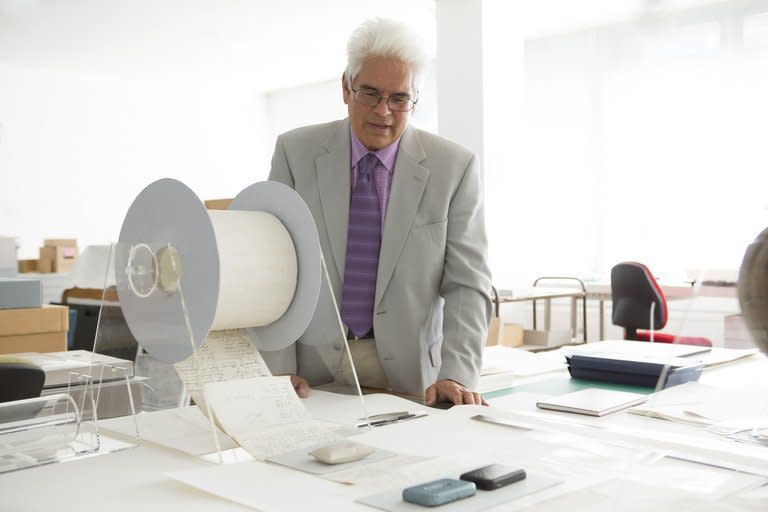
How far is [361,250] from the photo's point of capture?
165 cm

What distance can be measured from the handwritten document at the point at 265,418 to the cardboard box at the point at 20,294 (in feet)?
5.79

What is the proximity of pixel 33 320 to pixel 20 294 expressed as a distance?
96 millimetres

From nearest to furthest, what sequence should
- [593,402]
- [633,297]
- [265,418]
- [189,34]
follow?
[265,418], [593,402], [633,297], [189,34]

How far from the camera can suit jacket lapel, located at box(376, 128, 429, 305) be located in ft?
5.33

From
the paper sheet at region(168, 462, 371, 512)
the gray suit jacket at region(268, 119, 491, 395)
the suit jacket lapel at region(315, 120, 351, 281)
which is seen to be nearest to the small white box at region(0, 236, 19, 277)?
the gray suit jacket at region(268, 119, 491, 395)

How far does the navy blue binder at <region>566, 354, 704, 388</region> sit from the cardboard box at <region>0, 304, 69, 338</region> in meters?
1.78

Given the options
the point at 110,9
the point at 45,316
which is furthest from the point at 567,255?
the point at 45,316

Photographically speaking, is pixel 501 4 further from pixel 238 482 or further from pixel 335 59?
pixel 238 482

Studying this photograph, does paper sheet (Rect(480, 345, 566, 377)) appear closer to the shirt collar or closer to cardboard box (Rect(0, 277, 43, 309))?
the shirt collar

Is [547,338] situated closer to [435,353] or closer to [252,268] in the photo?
[435,353]

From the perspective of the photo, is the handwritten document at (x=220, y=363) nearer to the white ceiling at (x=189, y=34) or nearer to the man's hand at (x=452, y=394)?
the man's hand at (x=452, y=394)

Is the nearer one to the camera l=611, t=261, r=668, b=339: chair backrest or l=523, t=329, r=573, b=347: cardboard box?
l=611, t=261, r=668, b=339: chair backrest

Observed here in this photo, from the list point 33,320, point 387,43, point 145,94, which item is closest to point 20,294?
point 33,320

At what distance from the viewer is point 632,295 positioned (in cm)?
386
